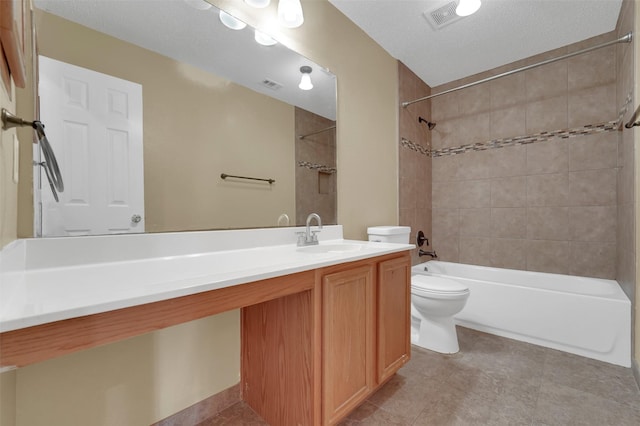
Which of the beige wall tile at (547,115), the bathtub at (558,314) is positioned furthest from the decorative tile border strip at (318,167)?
the beige wall tile at (547,115)

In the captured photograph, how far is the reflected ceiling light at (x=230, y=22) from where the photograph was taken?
1.40 m

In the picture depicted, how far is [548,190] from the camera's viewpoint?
8.38 feet

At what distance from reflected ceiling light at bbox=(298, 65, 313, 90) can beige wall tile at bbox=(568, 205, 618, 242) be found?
2.50 m

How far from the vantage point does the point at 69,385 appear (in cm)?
99

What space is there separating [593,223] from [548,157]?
0.67m

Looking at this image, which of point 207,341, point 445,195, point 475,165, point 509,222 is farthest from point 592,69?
point 207,341

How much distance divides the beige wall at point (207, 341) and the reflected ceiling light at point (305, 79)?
98 millimetres

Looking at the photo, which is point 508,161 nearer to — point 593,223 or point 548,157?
point 548,157

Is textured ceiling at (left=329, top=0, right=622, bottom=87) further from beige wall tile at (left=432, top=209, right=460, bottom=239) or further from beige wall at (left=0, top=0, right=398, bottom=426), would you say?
beige wall tile at (left=432, top=209, right=460, bottom=239)

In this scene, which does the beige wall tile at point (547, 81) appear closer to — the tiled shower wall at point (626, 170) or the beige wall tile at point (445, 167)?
the tiled shower wall at point (626, 170)

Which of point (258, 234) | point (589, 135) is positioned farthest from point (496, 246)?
point (258, 234)

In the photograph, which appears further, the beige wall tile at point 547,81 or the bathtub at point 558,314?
the beige wall tile at point 547,81

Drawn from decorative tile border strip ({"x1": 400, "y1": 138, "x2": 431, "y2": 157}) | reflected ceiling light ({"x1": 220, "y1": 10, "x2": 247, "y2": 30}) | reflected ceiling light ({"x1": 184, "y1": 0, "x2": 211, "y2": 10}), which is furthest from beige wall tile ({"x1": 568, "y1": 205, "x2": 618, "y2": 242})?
reflected ceiling light ({"x1": 184, "y1": 0, "x2": 211, "y2": 10})

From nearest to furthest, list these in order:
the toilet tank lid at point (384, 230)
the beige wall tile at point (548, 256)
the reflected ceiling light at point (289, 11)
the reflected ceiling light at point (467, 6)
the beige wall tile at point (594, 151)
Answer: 1. the reflected ceiling light at point (289, 11)
2. the reflected ceiling light at point (467, 6)
3. the toilet tank lid at point (384, 230)
4. the beige wall tile at point (594, 151)
5. the beige wall tile at point (548, 256)
